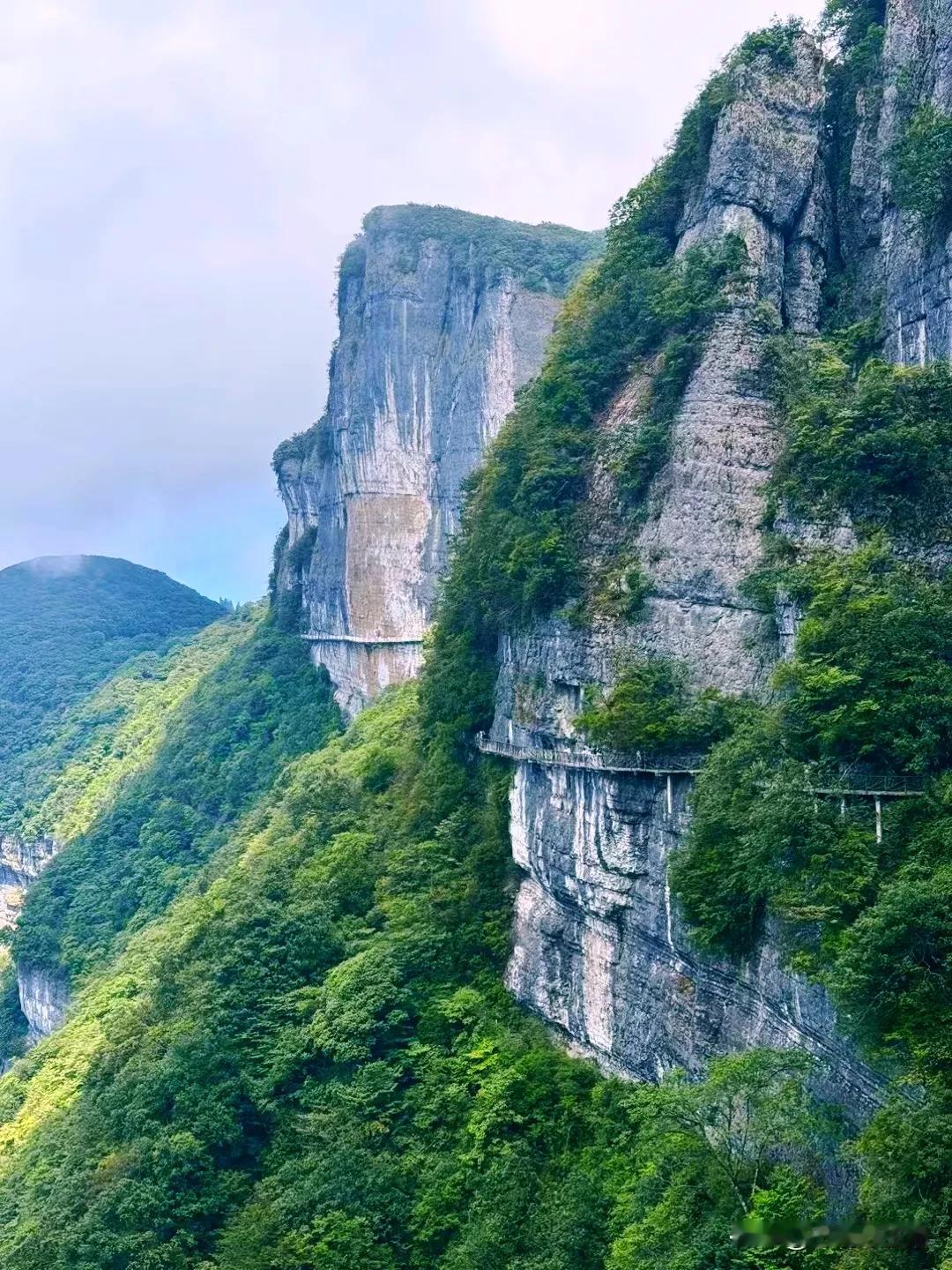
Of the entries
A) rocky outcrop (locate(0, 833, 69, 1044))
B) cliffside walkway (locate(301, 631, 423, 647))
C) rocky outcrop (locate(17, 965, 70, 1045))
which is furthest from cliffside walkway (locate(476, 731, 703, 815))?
rocky outcrop (locate(0, 833, 69, 1044))

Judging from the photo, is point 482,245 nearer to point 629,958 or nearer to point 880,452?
point 880,452

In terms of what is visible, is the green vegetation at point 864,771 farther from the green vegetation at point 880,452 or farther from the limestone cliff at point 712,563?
the limestone cliff at point 712,563

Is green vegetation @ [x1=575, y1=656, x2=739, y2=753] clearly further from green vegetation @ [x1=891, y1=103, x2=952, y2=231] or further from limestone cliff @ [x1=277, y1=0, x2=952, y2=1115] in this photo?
green vegetation @ [x1=891, y1=103, x2=952, y2=231]

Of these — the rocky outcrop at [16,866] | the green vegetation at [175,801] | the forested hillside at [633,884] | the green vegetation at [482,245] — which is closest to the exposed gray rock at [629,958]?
the forested hillside at [633,884]

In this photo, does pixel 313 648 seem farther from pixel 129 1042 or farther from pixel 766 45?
pixel 766 45

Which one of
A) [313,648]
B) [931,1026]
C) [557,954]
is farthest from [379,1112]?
[313,648]
